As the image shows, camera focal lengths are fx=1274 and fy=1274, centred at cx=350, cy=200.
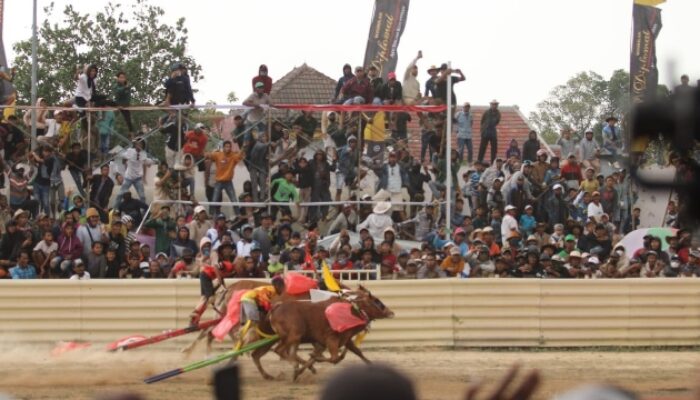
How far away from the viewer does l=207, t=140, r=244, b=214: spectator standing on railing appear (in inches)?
795

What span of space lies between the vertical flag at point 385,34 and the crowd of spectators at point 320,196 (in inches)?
145

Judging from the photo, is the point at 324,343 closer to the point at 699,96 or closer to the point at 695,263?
the point at 695,263

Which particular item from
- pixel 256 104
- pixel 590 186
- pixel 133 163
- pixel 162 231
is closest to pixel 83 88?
pixel 133 163

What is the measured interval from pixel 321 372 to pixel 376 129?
21.3ft

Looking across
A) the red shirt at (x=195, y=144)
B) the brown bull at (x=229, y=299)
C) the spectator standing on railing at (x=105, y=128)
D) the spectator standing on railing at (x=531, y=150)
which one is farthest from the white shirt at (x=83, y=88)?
the spectator standing on railing at (x=531, y=150)

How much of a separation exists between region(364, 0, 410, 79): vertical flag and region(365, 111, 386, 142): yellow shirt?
4841mm

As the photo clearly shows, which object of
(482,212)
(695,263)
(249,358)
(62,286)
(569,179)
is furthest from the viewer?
(569,179)

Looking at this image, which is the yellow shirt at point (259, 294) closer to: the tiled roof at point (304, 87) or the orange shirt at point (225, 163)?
the orange shirt at point (225, 163)

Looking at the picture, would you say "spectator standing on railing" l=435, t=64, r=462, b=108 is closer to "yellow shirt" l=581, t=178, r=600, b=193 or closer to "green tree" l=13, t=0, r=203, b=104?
"yellow shirt" l=581, t=178, r=600, b=193

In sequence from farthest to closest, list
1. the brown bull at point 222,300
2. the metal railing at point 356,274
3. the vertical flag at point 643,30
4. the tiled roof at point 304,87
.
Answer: the tiled roof at point 304,87, the vertical flag at point 643,30, the metal railing at point 356,274, the brown bull at point 222,300

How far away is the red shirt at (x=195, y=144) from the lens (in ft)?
66.8

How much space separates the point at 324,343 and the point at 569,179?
8.80 metres

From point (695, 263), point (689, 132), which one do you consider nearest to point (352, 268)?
point (695, 263)

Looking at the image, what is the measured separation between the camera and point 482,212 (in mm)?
20312
